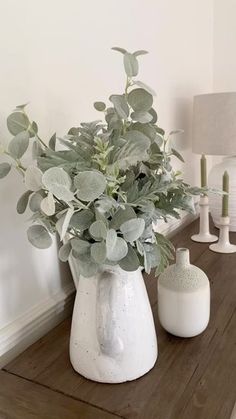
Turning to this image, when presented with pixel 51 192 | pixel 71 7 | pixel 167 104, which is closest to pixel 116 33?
pixel 71 7

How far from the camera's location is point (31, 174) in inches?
19.9

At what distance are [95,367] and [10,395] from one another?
6.3 inches

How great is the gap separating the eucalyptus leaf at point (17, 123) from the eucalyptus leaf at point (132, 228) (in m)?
0.24

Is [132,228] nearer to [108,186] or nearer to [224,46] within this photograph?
[108,186]

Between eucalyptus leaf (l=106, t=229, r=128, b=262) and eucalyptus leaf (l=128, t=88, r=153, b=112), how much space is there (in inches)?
A: 8.2

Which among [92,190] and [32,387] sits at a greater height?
[92,190]

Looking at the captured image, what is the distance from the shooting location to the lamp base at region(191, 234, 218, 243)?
141cm

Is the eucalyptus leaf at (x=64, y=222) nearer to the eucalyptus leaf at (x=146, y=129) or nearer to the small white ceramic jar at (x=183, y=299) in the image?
the eucalyptus leaf at (x=146, y=129)

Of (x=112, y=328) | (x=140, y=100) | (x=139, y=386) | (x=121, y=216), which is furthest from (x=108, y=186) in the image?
(x=139, y=386)

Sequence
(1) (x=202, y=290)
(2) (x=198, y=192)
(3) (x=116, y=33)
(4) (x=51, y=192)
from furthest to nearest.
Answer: (3) (x=116, y=33) → (1) (x=202, y=290) → (2) (x=198, y=192) → (4) (x=51, y=192)

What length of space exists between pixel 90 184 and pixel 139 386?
40 cm

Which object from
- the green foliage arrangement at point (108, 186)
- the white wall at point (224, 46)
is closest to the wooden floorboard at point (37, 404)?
the green foliage arrangement at point (108, 186)

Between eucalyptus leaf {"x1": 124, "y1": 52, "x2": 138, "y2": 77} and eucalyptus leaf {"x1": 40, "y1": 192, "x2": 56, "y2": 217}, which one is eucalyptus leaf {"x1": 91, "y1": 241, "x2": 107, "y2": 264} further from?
eucalyptus leaf {"x1": 124, "y1": 52, "x2": 138, "y2": 77}

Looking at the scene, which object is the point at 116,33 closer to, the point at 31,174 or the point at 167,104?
the point at 167,104
